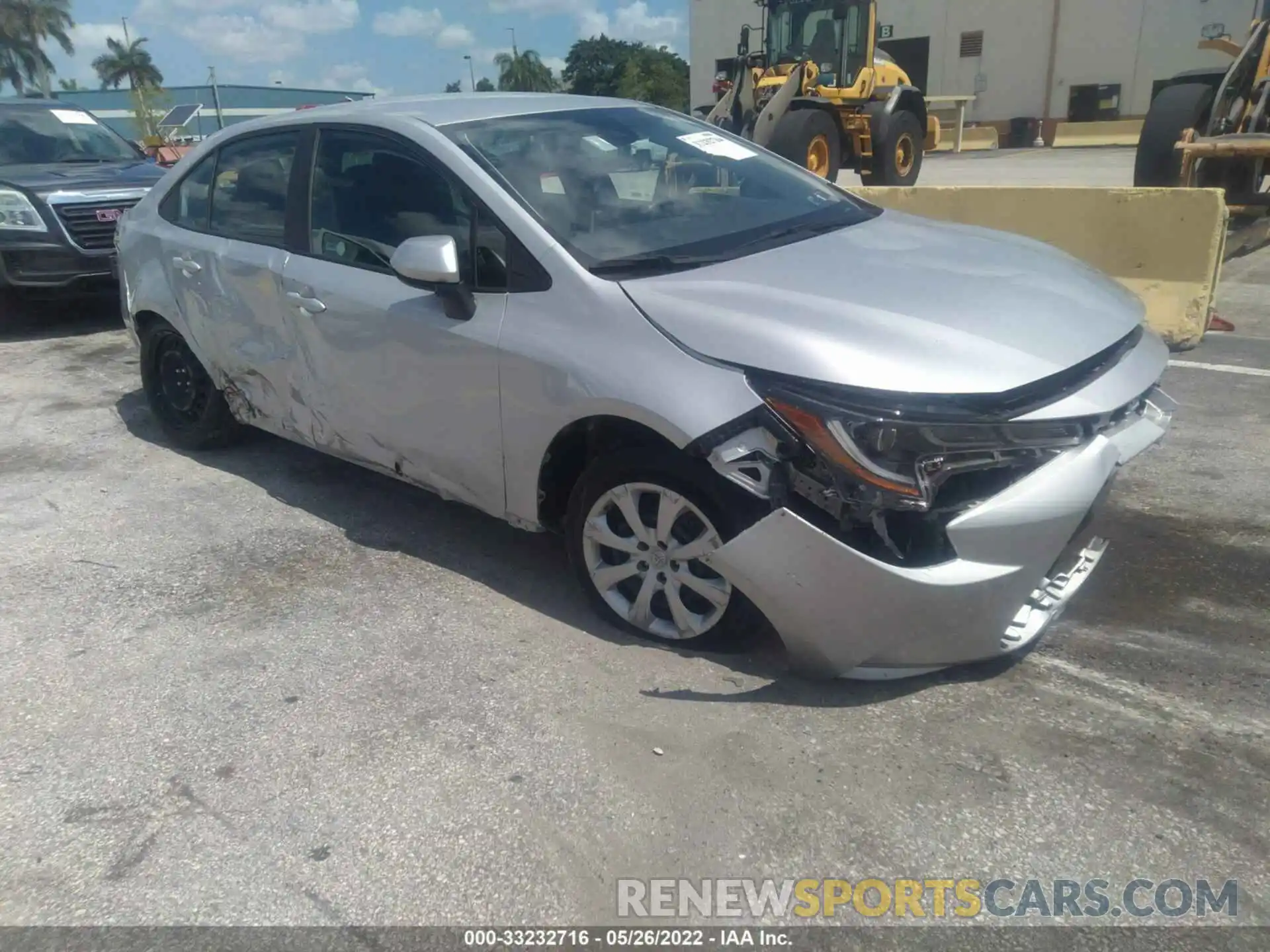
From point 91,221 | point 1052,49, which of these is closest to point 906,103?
point 91,221

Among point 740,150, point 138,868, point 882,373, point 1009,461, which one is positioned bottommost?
point 138,868

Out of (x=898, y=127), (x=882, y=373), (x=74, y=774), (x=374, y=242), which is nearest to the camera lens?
(x=882, y=373)

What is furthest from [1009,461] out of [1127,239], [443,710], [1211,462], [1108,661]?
[1127,239]

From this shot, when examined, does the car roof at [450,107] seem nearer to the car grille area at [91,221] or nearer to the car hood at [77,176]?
the car grille area at [91,221]

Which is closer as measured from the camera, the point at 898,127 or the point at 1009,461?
the point at 1009,461

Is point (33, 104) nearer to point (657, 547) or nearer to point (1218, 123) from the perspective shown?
point (657, 547)

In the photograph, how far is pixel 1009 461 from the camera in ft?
8.61

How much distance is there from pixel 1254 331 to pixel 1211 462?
2.88 metres

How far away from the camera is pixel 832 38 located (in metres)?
15.4

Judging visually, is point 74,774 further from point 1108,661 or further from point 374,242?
point 1108,661

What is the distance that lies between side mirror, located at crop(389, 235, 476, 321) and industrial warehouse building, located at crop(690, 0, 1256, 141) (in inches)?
1231

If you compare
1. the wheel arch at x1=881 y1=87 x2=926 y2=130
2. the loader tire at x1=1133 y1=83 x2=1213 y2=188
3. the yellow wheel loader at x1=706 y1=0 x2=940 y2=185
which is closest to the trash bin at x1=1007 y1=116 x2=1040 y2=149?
the wheel arch at x1=881 y1=87 x2=926 y2=130

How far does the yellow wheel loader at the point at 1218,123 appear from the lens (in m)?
9.41

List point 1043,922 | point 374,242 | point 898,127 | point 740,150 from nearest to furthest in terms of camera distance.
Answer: point 1043,922
point 374,242
point 740,150
point 898,127
